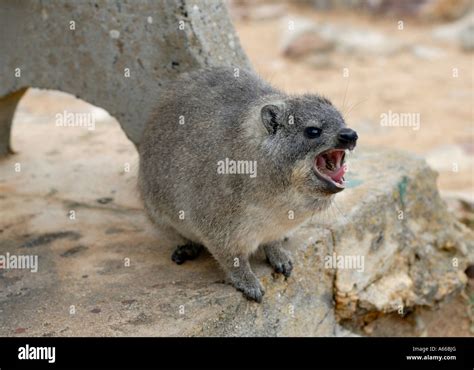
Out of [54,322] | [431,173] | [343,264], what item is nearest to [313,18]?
[431,173]

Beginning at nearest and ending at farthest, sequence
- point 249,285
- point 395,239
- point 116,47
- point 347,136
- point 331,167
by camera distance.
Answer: point 347,136 → point 331,167 → point 249,285 → point 116,47 → point 395,239

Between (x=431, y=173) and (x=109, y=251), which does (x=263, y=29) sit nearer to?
(x=431, y=173)

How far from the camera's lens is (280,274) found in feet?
16.8

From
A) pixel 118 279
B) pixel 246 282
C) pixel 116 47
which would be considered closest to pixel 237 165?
pixel 246 282

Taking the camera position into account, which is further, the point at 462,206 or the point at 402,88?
the point at 402,88

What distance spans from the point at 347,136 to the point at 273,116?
52 centimetres

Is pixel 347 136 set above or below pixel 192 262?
above

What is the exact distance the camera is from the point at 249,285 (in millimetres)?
4820

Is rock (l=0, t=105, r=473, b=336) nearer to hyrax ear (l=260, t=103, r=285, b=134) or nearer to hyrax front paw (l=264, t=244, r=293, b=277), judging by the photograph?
hyrax front paw (l=264, t=244, r=293, b=277)

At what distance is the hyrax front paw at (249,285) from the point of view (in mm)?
4801

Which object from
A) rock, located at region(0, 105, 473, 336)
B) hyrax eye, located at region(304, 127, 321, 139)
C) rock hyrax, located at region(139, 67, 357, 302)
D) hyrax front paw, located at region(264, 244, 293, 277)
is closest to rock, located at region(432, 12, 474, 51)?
rock, located at region(0, 105, 473, 336)

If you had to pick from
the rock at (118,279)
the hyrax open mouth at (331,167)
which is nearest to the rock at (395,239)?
the rock at (118,279)

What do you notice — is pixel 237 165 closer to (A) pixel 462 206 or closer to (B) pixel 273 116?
(B) pixel 273 116

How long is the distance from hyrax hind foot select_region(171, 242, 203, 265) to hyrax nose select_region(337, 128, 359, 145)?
64.1 inches
